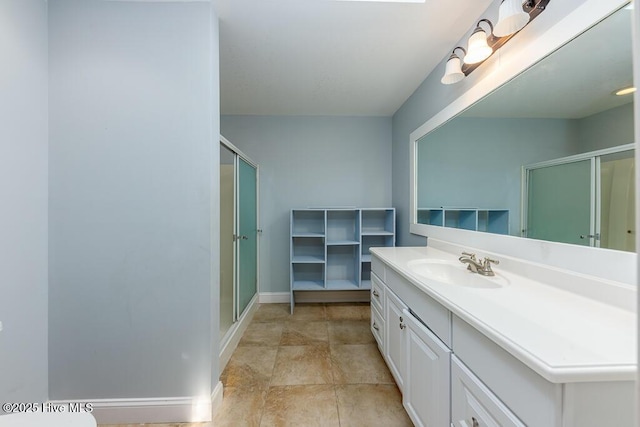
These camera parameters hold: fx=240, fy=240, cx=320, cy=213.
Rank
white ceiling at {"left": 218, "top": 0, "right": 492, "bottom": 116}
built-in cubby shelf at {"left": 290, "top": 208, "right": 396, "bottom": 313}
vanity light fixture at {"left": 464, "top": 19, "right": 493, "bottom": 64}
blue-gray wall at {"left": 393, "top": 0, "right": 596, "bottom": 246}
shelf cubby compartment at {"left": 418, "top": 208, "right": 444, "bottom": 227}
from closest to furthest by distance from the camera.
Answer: blue-gray wall at {"left": 393, "top": 0, "right": 596, "bottom": 246}, vanity light fixture at {"left": 464, "top": 19, "right": 493, "bottom": 64}, white ceiling at {"left": 218, "top": 0, "right": 492, "bottom": 116}, shelf cubby compartment at {"left": 418, "top": 208, "right": 444, "bottom": 227}, built-in cubby shelf at {"left": 290, "top": 208, "right": 396, "bottom": 313}

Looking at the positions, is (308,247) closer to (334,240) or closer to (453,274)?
(334,240)

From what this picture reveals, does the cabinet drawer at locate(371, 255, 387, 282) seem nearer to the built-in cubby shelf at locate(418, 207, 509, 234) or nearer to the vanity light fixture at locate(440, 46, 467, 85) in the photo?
the built-in cubby shelf at locate(418, 207, 509, 234)

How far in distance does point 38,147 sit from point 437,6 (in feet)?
7.58

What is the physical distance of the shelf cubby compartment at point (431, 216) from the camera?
190 cm

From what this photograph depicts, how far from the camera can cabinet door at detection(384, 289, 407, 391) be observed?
1.33 metres

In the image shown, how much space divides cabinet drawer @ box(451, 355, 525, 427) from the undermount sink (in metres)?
0.38

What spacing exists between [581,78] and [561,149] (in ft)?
0.90

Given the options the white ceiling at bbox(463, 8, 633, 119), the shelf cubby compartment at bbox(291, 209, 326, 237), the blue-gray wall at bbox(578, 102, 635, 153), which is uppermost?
the white ceiling at bbox(463, 8, 633, 119)

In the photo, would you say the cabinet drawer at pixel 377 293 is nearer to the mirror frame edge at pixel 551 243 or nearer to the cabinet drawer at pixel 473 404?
the mirror frame edge at pixel 551 243

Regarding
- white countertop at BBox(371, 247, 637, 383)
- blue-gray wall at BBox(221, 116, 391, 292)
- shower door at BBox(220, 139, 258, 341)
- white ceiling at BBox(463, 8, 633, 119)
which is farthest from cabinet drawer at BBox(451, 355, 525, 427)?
blue-gray wall at BBox(221, 116, 391, 292)

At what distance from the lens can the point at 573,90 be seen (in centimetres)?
99

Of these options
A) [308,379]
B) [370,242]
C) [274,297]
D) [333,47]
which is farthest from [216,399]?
[333,47]

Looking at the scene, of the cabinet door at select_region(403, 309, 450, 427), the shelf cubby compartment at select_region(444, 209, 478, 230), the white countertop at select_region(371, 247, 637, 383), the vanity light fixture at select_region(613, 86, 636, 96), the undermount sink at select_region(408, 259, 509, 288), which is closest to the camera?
the white countertop at select_region(371, 247, 637, 383)

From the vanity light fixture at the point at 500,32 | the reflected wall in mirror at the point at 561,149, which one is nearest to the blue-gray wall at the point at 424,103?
the vanity light fixture at the point at 500,32
